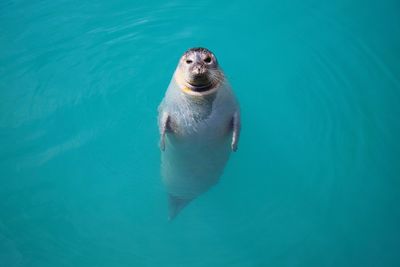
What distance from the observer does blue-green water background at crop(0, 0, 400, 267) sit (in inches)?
207

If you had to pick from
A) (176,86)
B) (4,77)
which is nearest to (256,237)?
(176,86)

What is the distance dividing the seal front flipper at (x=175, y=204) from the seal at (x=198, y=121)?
38 cm

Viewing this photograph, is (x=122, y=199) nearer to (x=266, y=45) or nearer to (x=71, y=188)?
(x=71, y=188)

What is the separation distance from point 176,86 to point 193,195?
167cm

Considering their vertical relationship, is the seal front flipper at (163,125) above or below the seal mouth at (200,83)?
below

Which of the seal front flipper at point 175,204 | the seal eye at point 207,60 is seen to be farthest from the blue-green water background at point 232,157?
the seal eye at point 207,60

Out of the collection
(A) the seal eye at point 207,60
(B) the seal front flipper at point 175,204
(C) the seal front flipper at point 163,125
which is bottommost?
(B) the seal front flipper at point 175,204

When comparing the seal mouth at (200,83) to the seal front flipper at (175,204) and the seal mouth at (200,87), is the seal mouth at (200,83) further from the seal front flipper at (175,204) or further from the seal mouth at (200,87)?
the seal front flipper at (175,204)

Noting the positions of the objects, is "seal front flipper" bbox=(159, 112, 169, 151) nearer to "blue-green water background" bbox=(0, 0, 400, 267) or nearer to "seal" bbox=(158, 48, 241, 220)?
"seal" bbox=(158, 48, 241, 220)

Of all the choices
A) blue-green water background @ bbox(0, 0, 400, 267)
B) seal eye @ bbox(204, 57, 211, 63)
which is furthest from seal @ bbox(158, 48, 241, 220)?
blue-green water background @ bbox(0, 0, 400, 267)

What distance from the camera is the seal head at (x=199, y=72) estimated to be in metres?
3.89

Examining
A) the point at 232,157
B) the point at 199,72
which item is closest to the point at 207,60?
the point at 199,72

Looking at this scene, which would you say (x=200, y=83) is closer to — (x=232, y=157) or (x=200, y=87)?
(x=200, y=87)

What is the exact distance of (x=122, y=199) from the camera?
17.9 ft
